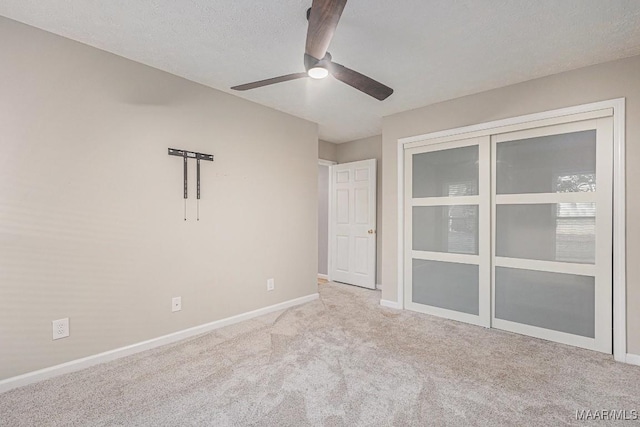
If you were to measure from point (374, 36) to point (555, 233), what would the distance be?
234 centimetres

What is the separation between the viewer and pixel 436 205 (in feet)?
11.5

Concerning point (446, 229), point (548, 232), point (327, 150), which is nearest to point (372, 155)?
point (327, 150)

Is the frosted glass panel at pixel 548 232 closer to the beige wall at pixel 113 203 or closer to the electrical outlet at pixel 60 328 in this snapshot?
the beige wall at pixel 113 203

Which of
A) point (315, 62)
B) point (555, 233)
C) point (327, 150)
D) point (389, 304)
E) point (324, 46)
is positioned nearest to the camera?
point (324, 46)

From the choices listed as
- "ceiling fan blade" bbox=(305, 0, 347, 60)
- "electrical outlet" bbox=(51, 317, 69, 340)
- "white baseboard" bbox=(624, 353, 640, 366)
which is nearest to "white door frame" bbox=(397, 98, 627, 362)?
"white baseboard" bbox=(624, 353, 640, 366)

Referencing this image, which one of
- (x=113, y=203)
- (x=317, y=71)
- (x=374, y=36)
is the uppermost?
(x=374, y=36)

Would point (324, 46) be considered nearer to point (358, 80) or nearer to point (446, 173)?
point (358, 80)

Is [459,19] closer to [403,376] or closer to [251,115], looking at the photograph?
[251,115]

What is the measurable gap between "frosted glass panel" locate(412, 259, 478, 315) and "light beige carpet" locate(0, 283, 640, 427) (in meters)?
0.41

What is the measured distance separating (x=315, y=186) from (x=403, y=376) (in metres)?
2.62

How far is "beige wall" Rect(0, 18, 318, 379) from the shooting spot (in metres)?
2.03

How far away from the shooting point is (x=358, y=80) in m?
2.06

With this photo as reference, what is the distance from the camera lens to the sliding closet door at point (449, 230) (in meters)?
3.18

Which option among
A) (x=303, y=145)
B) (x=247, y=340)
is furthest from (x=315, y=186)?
(x=247, y=340)
